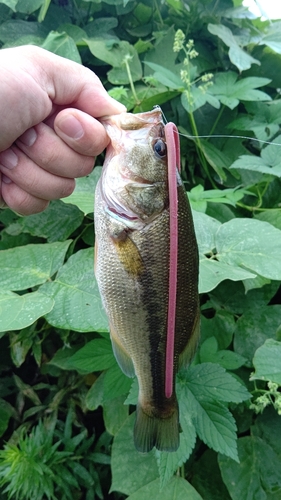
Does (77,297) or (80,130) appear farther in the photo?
(77,297)

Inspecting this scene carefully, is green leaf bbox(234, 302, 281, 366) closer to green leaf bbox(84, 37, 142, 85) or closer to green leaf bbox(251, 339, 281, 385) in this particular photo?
green leaf bbox(251, 339, 281, 385)

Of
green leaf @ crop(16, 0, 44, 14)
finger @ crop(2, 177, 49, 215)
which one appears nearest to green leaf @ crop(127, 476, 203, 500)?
finger @ crop(2, 177, 49, 215)

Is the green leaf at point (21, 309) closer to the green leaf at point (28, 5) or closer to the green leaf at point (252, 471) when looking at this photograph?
the green leaf at point (252, 471)

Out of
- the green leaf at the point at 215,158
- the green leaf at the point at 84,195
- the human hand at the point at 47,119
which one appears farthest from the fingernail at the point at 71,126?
the green leaf at the point at 215,158

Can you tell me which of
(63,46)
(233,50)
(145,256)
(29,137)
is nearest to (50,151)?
(29,137)

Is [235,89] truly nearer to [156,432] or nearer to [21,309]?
[21,309]

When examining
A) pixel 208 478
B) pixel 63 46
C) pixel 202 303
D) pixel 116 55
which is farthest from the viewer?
pixel 116 55
